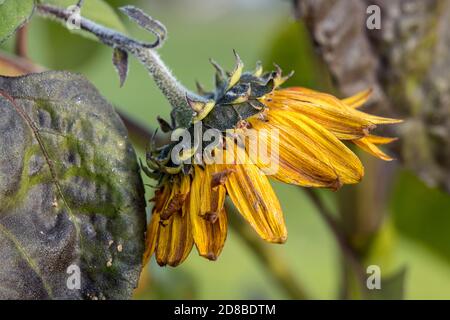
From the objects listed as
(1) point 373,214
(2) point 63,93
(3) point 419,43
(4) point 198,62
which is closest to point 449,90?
(3) point 419,43

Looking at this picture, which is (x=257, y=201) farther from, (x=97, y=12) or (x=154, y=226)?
(x=97, y=12)

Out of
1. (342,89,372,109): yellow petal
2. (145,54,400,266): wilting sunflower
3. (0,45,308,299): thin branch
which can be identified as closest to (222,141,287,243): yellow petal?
(145,54,400,266): wilting sunflower

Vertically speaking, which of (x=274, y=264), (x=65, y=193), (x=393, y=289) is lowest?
(x=274, y=264)

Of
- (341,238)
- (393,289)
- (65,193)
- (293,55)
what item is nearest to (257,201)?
(65,193)

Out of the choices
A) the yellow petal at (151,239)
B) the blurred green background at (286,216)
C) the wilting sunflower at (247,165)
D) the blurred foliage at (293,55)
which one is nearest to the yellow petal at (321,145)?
the wilting sunflower at (247,165)

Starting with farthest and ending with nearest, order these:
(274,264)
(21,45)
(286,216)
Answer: (286,216)
(274,264)
(21,45)

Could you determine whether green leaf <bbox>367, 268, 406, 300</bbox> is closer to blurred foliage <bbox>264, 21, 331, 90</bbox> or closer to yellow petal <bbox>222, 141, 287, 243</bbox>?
yellow petal <bbox>222, 141, 287, 243</bbox>

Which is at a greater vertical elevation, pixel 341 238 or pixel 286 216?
pixel 341 238
